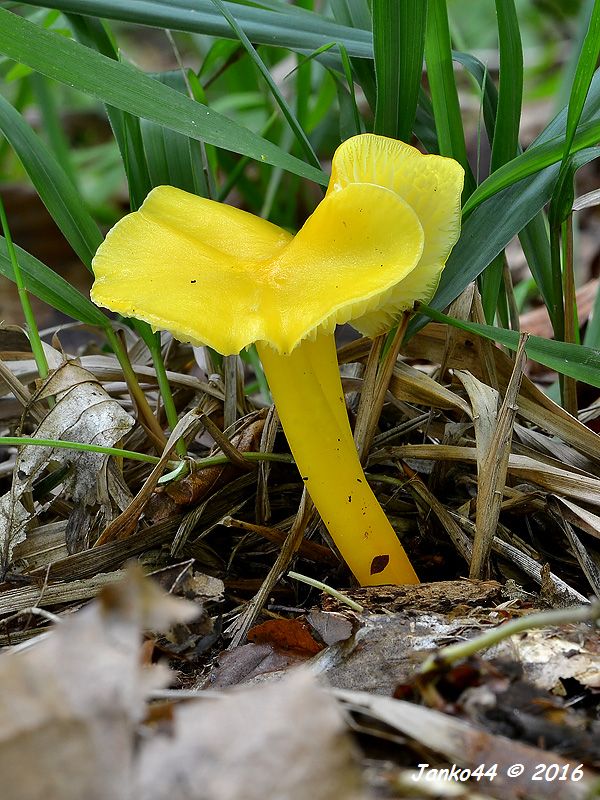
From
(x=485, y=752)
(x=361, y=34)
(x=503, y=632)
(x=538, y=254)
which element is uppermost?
(x=361, y=34)

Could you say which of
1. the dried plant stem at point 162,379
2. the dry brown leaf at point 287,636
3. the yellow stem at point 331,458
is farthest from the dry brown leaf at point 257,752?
the dried plant stem at point 162,379

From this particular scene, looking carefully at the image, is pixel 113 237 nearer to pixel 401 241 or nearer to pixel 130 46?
pixel 401 241

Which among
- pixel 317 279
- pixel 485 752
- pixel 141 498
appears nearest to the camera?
pixel 485 752

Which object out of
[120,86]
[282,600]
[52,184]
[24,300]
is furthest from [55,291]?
[282,600]

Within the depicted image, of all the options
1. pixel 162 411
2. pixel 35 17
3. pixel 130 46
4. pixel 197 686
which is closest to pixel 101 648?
pixel 197 686

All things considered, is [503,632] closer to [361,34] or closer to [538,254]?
[538,254]

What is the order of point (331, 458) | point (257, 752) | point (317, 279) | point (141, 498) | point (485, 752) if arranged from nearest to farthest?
point (257, 752) → point (485, 752) → point (317, 279) → point (331, 458) → point (141, 498)

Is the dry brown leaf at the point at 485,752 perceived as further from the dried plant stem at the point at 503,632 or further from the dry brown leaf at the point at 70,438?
the dry brown leaf at the point at 70,438

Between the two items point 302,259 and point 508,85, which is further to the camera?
point 508,85
